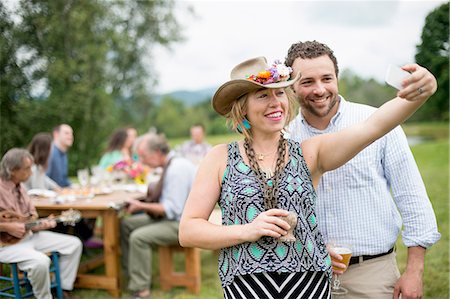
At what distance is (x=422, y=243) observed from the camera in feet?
7.18

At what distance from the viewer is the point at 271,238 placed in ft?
5.90

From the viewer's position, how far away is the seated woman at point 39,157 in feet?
18.4

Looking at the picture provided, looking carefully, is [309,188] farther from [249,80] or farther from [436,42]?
[436,42]

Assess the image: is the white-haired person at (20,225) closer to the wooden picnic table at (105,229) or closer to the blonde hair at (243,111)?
the wooden picnic table at (105,229)

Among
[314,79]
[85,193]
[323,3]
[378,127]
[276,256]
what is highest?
[323,3]

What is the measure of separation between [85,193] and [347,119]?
391cm

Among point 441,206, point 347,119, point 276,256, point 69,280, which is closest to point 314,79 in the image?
point 347,119

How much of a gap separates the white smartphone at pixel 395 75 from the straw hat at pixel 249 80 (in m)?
0.41

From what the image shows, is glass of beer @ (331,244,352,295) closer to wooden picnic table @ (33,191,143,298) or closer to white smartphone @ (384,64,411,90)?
white smartphone @ (384,64,411,90)

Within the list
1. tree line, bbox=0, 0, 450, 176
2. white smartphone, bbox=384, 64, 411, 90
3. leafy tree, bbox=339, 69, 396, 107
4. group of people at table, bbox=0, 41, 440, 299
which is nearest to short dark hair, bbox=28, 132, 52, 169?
tree line, bbox=0, 0, 450, 176

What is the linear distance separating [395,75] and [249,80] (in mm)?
543

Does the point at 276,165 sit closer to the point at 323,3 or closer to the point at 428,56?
the point at 428,56

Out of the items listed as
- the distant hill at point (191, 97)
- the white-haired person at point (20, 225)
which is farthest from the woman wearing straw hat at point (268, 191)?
the distant hill at point (191, 97)

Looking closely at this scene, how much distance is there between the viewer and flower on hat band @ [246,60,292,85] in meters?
1.92
